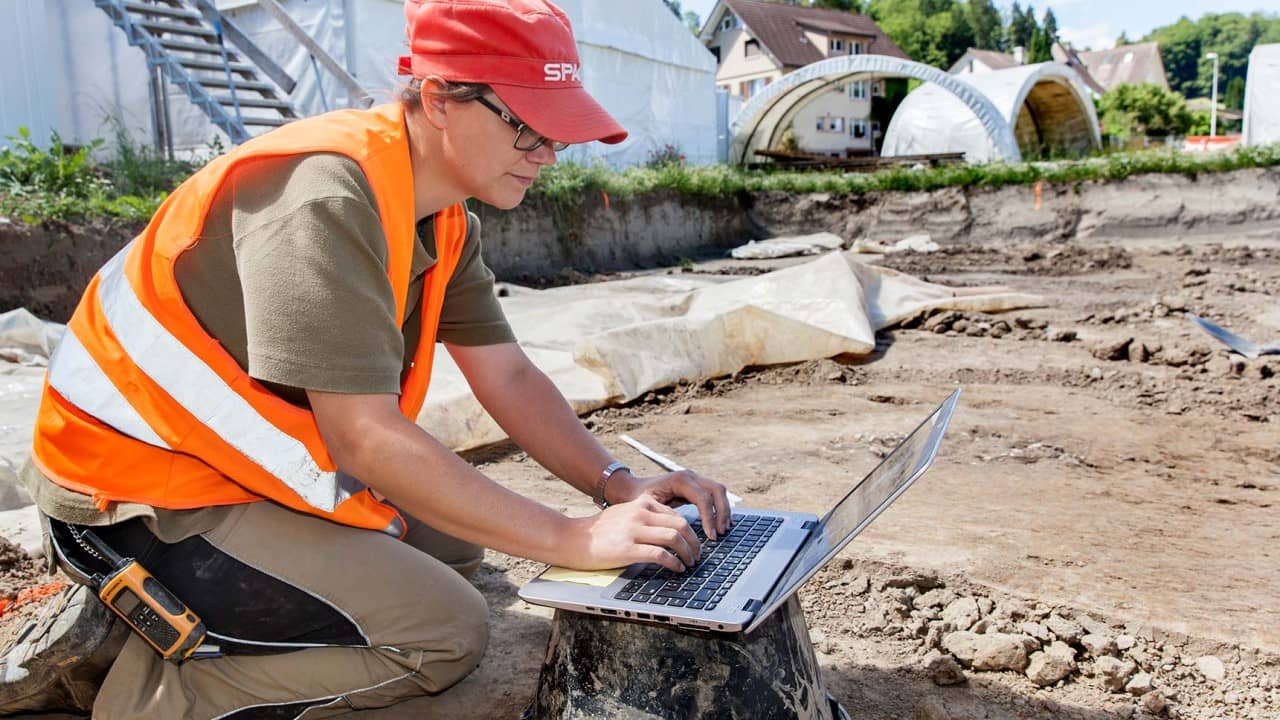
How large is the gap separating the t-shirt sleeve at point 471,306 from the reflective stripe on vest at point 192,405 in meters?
0.54

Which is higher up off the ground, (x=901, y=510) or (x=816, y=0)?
(x=816, y=0)

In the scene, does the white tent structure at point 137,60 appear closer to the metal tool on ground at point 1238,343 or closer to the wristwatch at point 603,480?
the metal tool on ground at point 1238,343

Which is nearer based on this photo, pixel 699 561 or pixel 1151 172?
pixel 699 561

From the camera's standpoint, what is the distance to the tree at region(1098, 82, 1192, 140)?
1368 inches

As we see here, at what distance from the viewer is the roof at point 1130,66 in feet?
224

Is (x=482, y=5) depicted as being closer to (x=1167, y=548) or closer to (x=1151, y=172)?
(x=1167, y=548)

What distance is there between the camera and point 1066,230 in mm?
12242

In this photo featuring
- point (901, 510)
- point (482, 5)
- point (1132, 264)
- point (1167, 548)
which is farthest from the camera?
point (1132, 264)

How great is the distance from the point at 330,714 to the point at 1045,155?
20721mm

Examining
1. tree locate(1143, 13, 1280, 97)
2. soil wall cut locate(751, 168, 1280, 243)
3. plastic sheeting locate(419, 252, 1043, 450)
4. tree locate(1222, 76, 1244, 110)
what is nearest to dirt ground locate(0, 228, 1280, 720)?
plastic sheeting locate(419, 252, 1043, 450)

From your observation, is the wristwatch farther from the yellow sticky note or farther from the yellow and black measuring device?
the yellow and black measuring device

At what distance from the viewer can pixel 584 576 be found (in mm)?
1418

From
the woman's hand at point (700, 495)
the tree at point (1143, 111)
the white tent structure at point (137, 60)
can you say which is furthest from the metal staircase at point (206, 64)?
the tree at point (1143, 111)

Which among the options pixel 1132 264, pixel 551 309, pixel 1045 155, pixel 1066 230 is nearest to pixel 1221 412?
pixel 551 309
